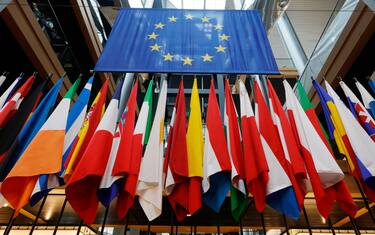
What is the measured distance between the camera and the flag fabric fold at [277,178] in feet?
6.79

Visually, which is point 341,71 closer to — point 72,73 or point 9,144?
point 9,144

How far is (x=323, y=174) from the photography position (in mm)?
2172

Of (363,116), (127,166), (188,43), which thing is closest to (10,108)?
(127,166)

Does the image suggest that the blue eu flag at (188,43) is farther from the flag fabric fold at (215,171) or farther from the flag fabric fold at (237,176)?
the flag fabric fold at (215,171)

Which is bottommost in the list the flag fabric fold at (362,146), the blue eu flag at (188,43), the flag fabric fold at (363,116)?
the flag fabric fold at (362,146)

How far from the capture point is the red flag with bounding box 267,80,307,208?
7.12ft

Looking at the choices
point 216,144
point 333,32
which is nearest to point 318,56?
point 333,32

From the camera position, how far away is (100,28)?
27.9 ft

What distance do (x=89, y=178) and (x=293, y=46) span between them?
26.7 ft

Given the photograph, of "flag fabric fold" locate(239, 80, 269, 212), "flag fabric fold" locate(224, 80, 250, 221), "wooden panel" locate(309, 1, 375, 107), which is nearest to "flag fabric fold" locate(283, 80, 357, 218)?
"flag fabric fold" locate(239, 80, 269, 212)

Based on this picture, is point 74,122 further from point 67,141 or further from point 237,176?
point 237,176

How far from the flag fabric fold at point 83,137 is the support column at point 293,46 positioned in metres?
6.34

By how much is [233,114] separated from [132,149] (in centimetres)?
114

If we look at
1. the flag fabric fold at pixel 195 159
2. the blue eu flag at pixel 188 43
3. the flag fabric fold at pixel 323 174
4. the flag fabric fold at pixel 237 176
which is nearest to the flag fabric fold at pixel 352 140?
the flag fabric fold at pixel 323 174
